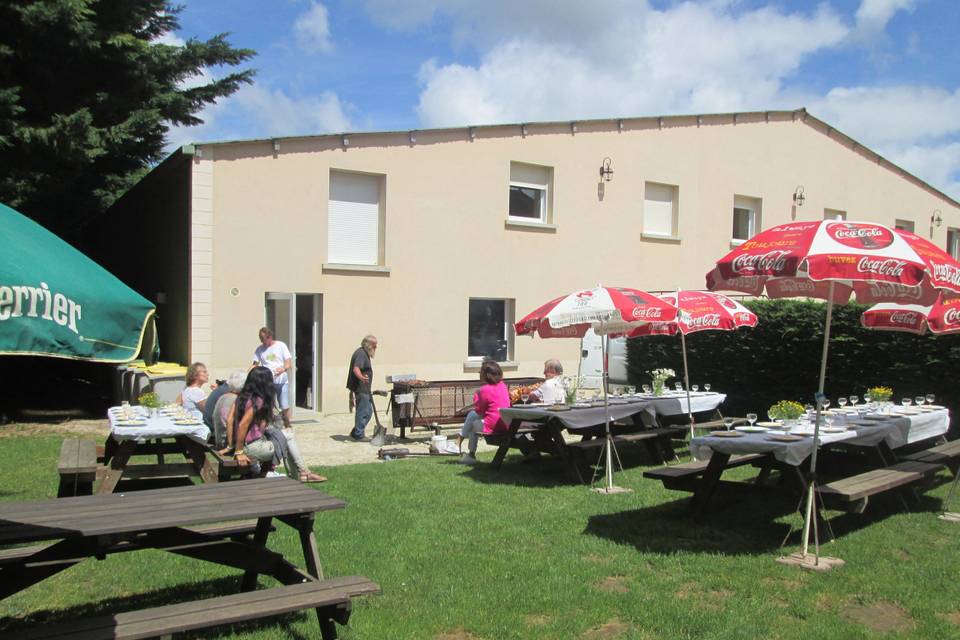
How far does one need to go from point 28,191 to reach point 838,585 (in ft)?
48.6

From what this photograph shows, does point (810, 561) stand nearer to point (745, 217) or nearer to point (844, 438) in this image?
point (844, 438)

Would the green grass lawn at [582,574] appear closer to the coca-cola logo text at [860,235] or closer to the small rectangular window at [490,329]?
the coca-cola logo text at [860,235]

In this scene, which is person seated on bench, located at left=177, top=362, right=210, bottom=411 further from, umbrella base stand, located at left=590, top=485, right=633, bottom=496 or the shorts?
umbrella base stand, located at left=590, top=485, right=633, bottom=496

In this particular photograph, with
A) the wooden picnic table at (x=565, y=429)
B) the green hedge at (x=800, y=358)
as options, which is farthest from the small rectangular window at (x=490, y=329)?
the wooden picnic table at (x=565, y=429)

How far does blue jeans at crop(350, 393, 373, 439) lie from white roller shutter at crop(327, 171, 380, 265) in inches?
136

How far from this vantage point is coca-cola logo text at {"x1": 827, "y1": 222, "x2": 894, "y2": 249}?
559 centimetres

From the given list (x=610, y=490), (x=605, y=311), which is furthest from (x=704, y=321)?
(x=610, y=490)

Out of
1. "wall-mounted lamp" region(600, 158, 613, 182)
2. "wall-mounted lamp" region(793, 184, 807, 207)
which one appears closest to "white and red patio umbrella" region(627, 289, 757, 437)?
"wall-mounted lamp" region(600, 158, 613, 182)

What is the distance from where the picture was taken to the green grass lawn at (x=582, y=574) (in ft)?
Answer: 14.7

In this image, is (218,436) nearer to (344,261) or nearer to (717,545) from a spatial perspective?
(717,545)

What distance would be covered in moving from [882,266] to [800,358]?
26.1 feet

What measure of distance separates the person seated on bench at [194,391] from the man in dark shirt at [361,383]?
111 inches

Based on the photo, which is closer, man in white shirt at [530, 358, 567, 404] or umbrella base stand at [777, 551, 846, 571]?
umbrella base stand at [777, 551, 846, 571]

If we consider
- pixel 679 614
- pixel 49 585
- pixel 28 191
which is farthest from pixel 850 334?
pixel 28 191
